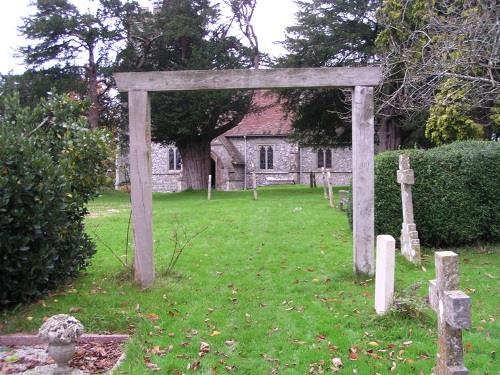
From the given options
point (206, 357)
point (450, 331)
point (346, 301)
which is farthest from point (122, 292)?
point (450, 331)

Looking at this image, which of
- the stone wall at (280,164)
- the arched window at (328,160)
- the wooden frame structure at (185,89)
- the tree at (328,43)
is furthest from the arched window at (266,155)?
the wooden frame structure at (185,89)

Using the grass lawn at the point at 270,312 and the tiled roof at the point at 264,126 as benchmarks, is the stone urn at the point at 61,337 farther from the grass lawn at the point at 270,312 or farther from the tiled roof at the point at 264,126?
the tiled roof at the point at 264,126

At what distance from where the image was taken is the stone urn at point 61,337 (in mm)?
4320

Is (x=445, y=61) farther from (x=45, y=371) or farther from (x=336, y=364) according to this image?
(x=45, y=371)

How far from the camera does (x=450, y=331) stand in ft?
11.3

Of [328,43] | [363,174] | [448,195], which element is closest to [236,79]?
[363,174]

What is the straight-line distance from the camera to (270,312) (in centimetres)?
642

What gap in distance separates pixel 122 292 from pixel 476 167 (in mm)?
7526

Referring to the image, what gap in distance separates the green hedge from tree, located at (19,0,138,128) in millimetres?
23971

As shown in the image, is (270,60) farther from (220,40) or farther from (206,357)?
(206,357)

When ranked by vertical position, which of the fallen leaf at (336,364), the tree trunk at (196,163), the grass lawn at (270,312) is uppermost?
the tree trunk at (196,163)

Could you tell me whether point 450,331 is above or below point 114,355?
above

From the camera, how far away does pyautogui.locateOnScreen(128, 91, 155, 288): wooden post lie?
24.1 ft

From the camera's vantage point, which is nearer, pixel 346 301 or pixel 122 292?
pixel 346 301
